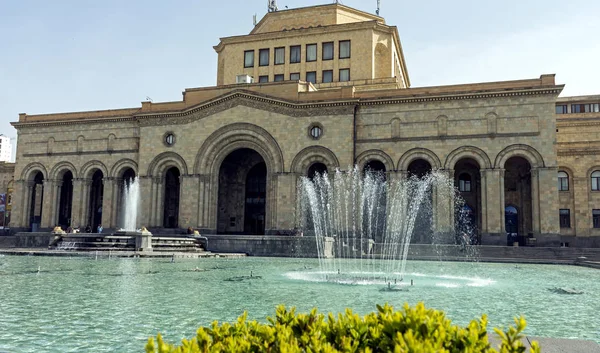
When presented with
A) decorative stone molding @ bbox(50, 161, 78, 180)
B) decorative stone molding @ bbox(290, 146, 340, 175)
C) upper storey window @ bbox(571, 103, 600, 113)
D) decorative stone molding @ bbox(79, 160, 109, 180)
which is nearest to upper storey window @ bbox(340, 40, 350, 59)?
decorative stone molding @ bbox(290, 146, 340, 175)

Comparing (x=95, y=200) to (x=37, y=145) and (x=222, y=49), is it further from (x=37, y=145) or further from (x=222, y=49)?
(x=222, y=49)

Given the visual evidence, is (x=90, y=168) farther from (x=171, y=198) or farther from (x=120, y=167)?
(x=171, y=198)

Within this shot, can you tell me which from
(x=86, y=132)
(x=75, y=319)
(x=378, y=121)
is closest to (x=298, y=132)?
(x=378, y=121)

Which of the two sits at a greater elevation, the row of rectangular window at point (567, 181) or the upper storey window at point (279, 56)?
the upper storey window at point (279, 56)

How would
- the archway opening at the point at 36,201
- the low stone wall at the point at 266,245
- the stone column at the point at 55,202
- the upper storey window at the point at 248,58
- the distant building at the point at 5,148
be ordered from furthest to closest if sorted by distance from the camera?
the distant building at the point at 5,148 → the upper storey window at the point at 248,58 → the archway opening at the point at 36,201 → the stone column at the point at 55,202 → the low stone wall at the point at 266,245

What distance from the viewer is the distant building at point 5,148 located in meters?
143

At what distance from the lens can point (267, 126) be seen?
112 ft

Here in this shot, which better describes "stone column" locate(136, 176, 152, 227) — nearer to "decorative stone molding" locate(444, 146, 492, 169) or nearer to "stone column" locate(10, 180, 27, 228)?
"stone column" locate(10, 180, 27, 228)

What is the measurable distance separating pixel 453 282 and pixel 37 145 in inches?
1480

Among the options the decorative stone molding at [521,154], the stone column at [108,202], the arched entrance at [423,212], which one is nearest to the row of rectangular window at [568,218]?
the decorative stone molding at [521,154]

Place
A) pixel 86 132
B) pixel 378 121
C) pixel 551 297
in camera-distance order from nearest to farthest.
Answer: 1. pixel 551 297
2. pixel 378 121
3. pixel 86 132

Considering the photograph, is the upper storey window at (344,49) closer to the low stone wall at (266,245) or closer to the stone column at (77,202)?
the low stone wall at (266,245)

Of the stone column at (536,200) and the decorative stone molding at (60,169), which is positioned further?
the decorative stone molding at (60,169)

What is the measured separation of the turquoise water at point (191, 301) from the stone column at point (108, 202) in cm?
2175
